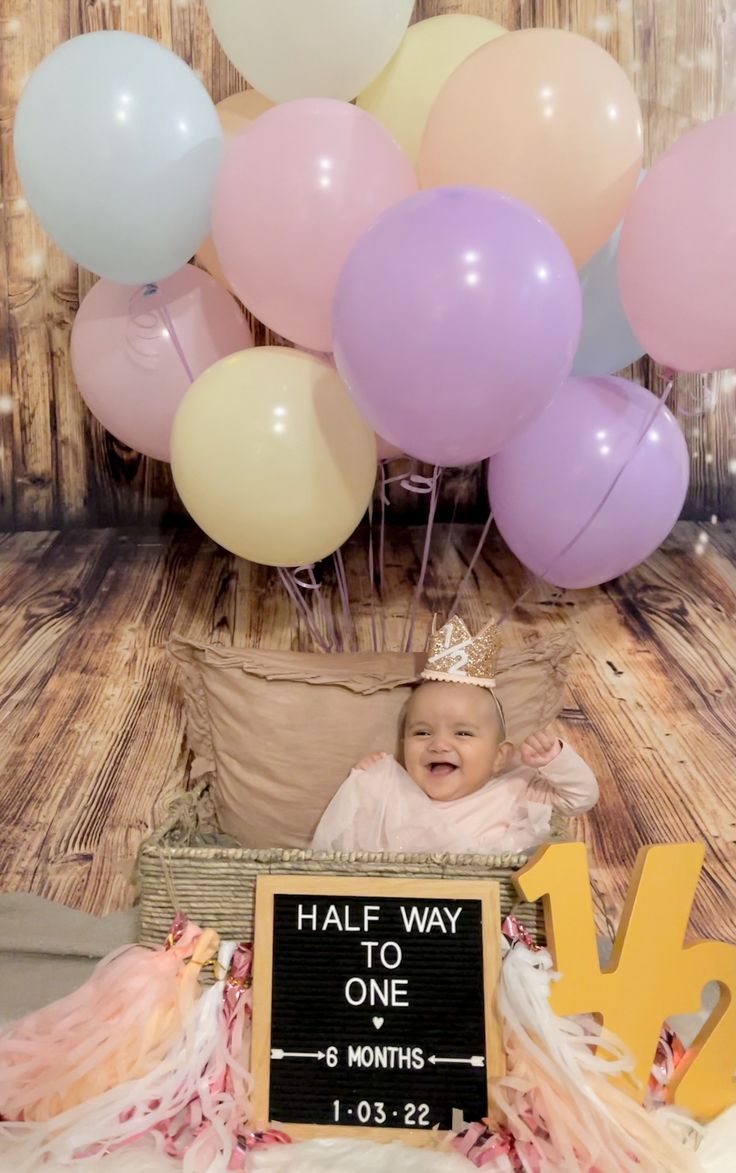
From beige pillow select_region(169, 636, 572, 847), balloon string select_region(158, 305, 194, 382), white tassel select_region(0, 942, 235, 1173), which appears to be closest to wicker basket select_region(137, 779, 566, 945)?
white tassel select_region(0, 942, 235, 1173)

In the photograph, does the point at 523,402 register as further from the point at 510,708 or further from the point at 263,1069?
the point at 263,1069

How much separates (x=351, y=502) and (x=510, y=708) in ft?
1.45

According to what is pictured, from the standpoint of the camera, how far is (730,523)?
2.88 m

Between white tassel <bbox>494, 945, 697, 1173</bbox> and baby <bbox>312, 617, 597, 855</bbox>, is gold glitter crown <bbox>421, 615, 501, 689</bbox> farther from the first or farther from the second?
white tassel <bbox>494, 945, 697, 1173</bbox>

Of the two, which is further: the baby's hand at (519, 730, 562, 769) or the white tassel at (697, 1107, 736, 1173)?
the baby's hand at (519, 730, 562, 769)

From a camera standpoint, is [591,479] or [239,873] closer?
[239,873]

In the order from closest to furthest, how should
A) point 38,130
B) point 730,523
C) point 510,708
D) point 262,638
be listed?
1. point 38,130
2. point 510,708
3. point 262,638
4. point 730,523

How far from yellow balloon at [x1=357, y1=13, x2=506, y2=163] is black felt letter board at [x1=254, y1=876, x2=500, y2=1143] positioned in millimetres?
1324

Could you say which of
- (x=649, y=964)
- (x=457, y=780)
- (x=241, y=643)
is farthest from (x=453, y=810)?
(x=241, y=643)

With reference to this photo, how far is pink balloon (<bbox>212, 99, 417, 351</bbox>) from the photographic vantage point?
1658 mm

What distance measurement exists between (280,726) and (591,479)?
0.67 meters

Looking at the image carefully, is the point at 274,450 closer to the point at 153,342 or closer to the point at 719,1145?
the point at 153,342

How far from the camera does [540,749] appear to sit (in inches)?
64.0

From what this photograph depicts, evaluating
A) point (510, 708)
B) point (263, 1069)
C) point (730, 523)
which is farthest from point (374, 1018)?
point (730, 523)
